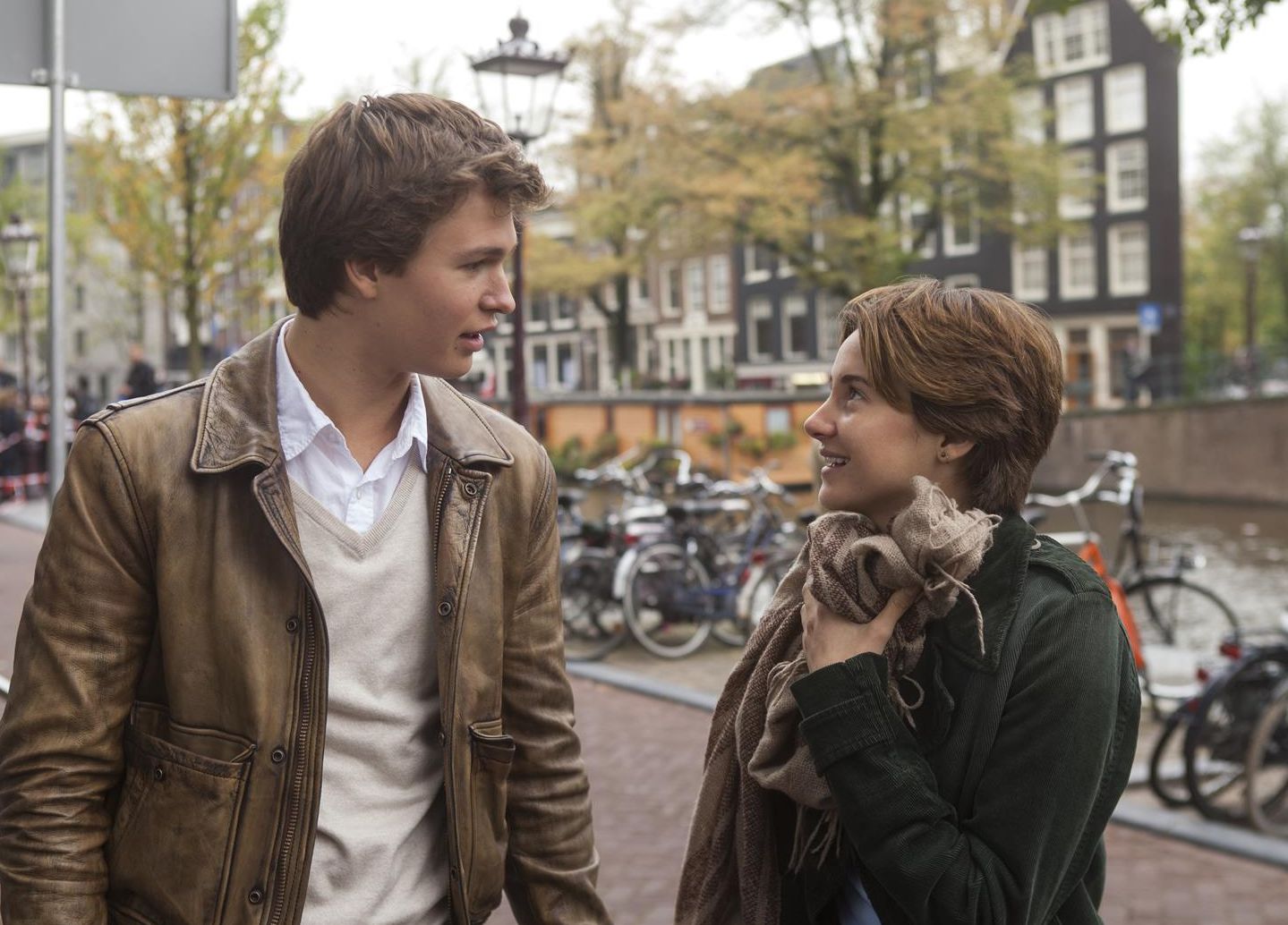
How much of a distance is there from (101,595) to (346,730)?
305 millimetres

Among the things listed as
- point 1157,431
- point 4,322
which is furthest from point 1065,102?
point 4,322

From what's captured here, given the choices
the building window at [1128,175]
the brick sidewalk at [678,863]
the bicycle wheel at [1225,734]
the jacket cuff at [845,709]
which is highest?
the building window at [1128,175]

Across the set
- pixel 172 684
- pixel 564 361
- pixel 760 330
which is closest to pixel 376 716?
pixel 172 684

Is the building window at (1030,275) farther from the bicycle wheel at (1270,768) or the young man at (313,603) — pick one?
the young man at (313,603)

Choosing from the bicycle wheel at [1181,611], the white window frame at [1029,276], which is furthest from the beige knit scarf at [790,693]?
the white window frame at [1029,276]

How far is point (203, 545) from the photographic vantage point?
5.31 feet

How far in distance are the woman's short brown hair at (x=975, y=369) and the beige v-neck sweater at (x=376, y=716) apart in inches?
22.3

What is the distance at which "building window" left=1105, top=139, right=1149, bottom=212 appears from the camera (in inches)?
1452

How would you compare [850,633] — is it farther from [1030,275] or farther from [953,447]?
[1030,275]

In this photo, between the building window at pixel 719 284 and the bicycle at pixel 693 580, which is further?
the building window at pixel 719 284

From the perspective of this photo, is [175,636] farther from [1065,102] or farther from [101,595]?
[1065,102]

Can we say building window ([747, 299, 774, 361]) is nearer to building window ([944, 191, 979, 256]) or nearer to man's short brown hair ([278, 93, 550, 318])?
building window ([944, 191, 979, 256])

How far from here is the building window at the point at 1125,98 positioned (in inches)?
1453

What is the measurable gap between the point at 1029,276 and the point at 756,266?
862 cm
